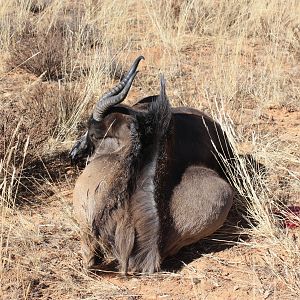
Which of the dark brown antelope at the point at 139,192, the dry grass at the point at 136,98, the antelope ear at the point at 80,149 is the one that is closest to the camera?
the dark brown antelope at the point at 139,192

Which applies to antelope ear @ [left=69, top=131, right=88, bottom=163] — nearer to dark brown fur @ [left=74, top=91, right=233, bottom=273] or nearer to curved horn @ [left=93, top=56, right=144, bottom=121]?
dark brown fur @ [left=74, top=91, right=233, bottom=273]

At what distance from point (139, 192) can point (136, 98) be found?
3783mm

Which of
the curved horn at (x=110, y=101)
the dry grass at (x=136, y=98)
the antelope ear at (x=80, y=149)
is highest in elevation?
the curved horn at (x=110, y=101)

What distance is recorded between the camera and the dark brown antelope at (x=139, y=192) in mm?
4363

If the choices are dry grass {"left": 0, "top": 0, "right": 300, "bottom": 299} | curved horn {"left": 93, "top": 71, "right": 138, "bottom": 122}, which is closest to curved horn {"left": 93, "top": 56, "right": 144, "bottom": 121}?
curved horn {"left": 93, "top": 71, "right": 138, "bottom": 122}

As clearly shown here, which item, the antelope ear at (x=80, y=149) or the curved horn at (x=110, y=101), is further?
the antelope ear at (x=80, y=149)

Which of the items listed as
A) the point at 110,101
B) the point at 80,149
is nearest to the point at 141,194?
the point at 110,101

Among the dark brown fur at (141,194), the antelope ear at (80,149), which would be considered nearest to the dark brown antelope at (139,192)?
the dark brown fur at (141,194)

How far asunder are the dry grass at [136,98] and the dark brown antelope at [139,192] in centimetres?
22

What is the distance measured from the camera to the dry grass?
14.8ft

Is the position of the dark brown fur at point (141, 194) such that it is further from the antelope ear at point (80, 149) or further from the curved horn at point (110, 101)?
the antelope ear at point (80, 149)

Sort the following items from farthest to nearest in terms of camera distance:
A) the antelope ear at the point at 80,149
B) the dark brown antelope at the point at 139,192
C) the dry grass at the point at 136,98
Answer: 1. the antelope ear at the point at 80,149
2. the dry grass at the point at 136,98
3. the dark brown antelope at the point at 139,192

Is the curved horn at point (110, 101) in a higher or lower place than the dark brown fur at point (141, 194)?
higher

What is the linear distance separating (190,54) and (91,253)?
242 inches
